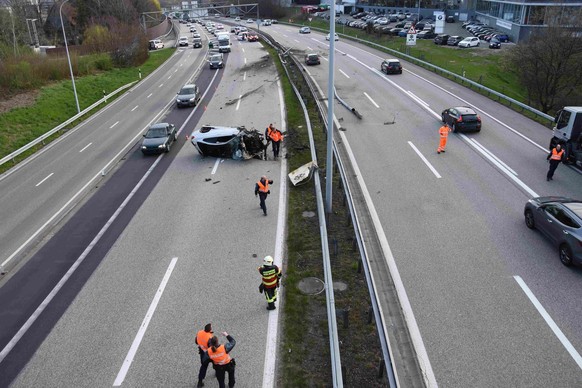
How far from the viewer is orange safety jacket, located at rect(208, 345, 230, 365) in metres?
8.40

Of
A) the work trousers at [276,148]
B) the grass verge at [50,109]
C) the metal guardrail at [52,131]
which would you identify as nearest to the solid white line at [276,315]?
the work trousers at [276,148]

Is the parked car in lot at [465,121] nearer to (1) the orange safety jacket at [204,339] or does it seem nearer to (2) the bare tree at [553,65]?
(2) the bare tree at [553,65]

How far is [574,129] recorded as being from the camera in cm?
1933

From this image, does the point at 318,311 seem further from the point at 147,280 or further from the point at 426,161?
the point at 426,161

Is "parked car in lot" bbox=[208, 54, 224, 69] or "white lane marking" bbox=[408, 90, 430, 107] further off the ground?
"parked car in lot" bbox=[208, 54, 224, 69]

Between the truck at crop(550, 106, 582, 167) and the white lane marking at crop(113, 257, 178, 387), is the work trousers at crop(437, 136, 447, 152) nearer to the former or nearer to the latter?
the truck at crop(550, 106, 582, 167)

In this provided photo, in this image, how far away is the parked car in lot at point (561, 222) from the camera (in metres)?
11.9

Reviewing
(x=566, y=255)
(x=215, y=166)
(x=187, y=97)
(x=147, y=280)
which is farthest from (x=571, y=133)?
(x=187, y=97)

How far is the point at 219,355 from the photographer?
27.6 feet

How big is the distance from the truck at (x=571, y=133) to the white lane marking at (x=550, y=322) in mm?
10070

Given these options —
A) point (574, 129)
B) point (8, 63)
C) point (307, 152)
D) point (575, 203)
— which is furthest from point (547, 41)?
point (8, 63)

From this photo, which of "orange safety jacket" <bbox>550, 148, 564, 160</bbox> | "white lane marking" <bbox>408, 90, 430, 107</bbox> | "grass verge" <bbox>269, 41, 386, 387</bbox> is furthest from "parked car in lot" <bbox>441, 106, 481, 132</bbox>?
"grass verge" <bbox>269, 41, 386, 387</bbox>

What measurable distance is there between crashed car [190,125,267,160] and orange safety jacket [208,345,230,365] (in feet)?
46.9

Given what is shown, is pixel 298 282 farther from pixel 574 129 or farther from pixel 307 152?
pixel 574 129
